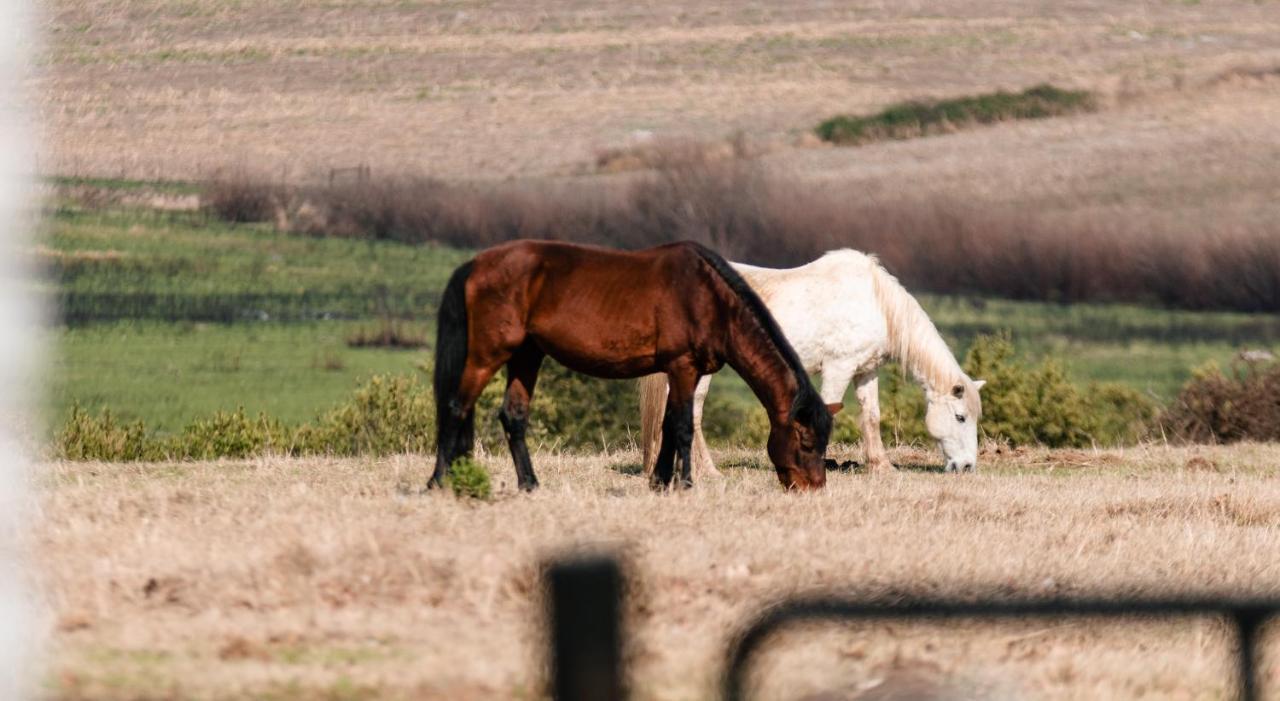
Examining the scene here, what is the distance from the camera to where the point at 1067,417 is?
24.1 meters

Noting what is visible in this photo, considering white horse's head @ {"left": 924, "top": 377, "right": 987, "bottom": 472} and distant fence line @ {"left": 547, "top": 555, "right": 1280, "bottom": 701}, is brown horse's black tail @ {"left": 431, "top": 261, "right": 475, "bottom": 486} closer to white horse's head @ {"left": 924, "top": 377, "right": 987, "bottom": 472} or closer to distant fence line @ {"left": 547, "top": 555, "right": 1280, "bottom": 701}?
white horse's head @ {"left": 924, "top": 377, "right": 987, "bottom": 472}

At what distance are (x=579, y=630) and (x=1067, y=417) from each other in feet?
72.8

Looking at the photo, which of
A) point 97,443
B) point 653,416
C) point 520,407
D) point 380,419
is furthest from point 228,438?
point 520,407

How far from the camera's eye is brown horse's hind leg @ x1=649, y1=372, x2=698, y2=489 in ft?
36.3

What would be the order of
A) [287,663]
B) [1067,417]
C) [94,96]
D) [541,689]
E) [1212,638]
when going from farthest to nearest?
[94,96] < [1067,417] < [1212,638] < [287,663] < [541,689]

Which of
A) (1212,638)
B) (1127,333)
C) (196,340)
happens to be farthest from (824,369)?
(196,340)

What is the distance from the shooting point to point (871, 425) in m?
13.5

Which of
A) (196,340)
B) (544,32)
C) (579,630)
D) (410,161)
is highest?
(579,630)

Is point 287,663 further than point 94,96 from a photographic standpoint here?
No

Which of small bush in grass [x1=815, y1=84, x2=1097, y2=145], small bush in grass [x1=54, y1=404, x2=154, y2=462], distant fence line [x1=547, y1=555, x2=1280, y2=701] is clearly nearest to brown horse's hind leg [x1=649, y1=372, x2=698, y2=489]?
distant fence line [x1=547, y1=555, x2=1280, y2=701]

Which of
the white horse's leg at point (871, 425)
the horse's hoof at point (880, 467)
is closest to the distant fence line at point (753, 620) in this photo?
the horse's hoof at point (880, 467)

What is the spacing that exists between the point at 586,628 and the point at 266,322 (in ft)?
174

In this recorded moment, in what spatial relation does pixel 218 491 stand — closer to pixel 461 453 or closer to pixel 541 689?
pixel 461 453

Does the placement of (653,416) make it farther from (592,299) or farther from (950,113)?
(950,113)
